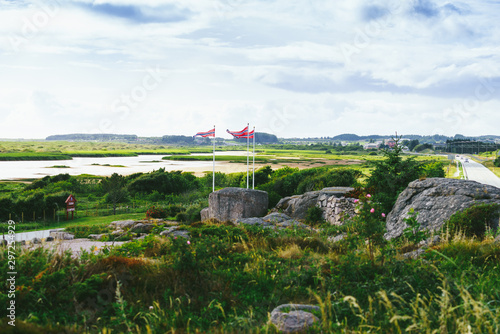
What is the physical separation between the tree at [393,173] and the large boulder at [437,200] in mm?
2556

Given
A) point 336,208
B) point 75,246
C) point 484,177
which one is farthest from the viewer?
point 484,177

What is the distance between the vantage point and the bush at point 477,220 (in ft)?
30.3

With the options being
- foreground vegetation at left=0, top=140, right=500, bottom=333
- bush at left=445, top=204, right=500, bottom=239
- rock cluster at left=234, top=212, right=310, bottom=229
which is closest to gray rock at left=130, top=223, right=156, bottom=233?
rock cluster at left=234, top=212, right=310, bottom=229

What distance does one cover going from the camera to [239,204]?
19375mm

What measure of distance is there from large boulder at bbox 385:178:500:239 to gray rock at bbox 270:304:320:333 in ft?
22.6

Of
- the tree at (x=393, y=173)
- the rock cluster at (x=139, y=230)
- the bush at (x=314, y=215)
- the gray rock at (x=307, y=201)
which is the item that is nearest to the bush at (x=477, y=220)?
the tree at (x=393, y=173)

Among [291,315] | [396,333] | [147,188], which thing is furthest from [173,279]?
[147,188]

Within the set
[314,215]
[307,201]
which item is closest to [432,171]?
[307,201]

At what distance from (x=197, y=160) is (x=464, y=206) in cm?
8163

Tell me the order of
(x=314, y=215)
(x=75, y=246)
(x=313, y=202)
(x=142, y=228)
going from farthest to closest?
(x=313, y=202) < (x=314, y=215) < (x=142, y=228) < (x=75, y=246)

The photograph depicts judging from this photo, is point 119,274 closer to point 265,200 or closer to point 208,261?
point 208,261

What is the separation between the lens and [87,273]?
5531mm

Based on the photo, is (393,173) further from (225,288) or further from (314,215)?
(225,288)

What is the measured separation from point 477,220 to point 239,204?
11.8 m
